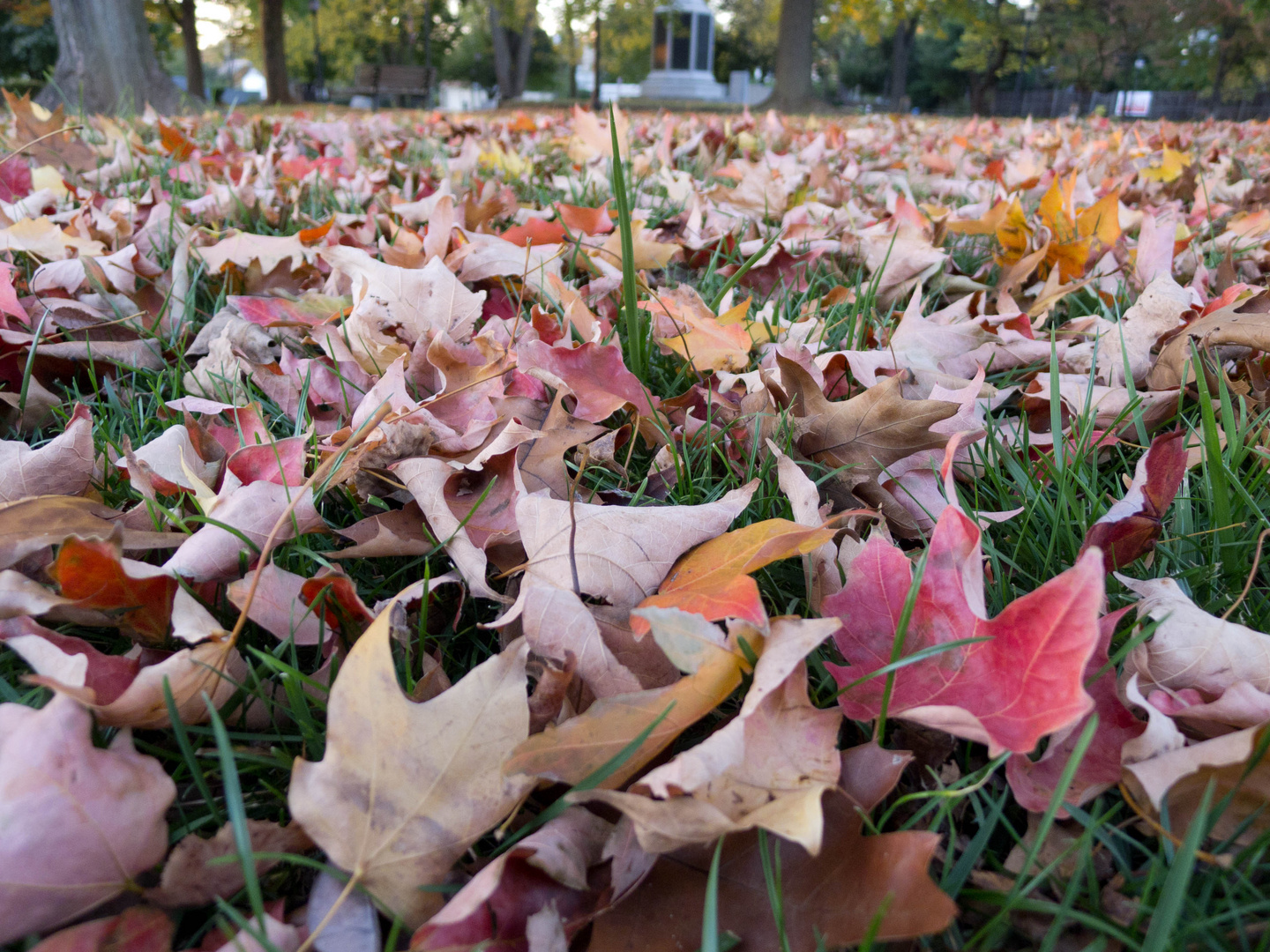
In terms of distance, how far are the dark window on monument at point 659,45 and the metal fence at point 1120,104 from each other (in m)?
15.3

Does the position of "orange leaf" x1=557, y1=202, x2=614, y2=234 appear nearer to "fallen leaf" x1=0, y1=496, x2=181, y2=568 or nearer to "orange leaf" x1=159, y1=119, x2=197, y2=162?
"fallen leaf" x1=0, y1=496, x2=181, y2=568

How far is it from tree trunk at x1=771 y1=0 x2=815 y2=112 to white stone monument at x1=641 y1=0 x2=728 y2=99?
21.4m

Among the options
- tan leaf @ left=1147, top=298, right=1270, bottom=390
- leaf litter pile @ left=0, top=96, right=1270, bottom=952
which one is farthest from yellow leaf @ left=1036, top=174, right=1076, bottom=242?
tan leaf @ left=1147, top=298, right=1270, bottom=390

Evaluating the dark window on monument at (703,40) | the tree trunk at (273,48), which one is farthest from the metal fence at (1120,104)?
the tree trunk at (273,48)

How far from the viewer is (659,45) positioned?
3925 cm

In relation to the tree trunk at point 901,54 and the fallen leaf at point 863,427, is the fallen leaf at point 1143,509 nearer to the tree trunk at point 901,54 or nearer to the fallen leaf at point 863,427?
the fallen leaf at point 863,427

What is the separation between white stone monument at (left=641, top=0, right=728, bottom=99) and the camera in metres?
37.3

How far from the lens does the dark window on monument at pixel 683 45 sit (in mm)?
37562

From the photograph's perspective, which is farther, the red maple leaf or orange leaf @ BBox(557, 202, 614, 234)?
orange leaf @ BBox(557, 202, 614, 234)

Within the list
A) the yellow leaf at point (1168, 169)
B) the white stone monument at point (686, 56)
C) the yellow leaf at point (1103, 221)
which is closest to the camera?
the yellow leaf at point (1103, 221)

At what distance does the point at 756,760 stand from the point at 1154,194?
3.24 metres

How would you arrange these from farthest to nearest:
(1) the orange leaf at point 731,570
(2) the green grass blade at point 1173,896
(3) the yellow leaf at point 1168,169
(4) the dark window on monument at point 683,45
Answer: (4) the dark window on monument at point 683,45 < (3) the yellow leaf at point 1168,169 < (1) the orange leaf at point 731,570 < (2) the green grass blade at point 1173,896

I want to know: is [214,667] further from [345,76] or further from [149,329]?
[345,76]

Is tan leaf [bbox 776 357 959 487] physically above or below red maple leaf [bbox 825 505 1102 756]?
above
